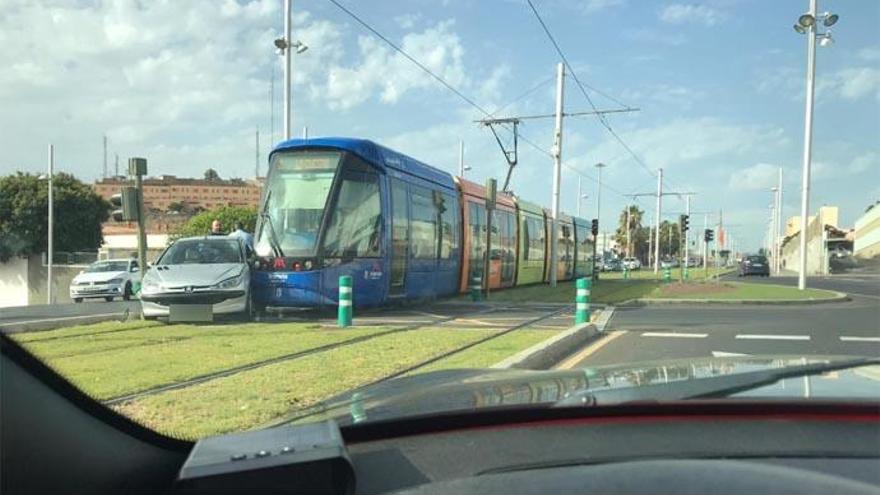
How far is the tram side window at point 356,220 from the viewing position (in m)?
15.2

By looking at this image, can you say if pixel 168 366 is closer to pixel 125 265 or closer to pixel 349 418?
pixel 349 418

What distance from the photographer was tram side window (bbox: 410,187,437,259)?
58.8ft

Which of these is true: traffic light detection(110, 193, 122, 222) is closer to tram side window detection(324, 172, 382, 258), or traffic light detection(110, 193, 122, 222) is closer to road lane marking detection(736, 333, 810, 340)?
tram side window detection(324, 172, 382, 258)

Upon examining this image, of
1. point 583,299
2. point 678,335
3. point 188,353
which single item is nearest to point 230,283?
point 188,353

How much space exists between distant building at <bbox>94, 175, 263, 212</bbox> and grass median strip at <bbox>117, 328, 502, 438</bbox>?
44.1 metres

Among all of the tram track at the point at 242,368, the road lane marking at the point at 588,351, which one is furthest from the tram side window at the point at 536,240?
the road lane marking at the point at 588,351

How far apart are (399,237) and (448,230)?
363 centimetres

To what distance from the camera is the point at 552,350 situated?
10.0m

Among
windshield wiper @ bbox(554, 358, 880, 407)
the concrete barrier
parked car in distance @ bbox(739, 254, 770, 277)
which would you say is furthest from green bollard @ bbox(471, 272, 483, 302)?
parked car in distance @ bbox(739, 254, 770, 277)

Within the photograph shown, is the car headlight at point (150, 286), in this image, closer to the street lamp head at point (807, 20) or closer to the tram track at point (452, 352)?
the tram track at point (452, 352)

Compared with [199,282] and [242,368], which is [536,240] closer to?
[199,282]

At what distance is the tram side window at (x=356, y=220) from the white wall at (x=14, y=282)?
67.1 feet

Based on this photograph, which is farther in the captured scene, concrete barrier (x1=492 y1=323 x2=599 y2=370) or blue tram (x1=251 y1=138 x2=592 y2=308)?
blue tram (x1=251 y1=138 x2=592 y2=308)

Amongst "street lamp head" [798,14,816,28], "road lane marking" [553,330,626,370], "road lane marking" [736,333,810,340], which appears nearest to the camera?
A: "road lane marking" [553,330,626,370]
